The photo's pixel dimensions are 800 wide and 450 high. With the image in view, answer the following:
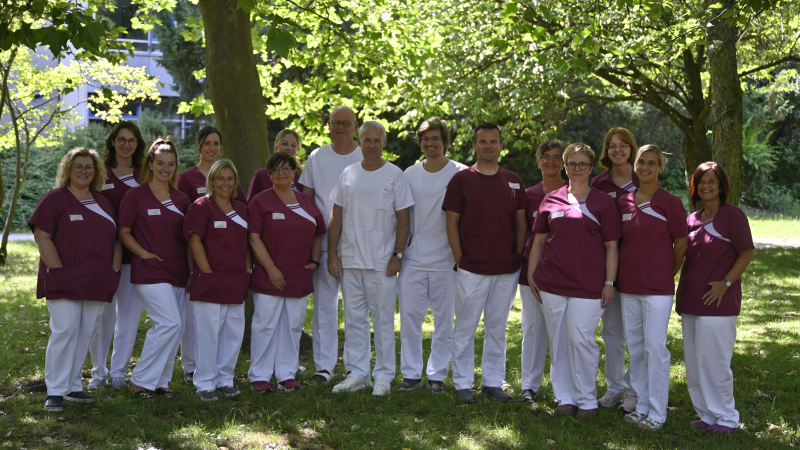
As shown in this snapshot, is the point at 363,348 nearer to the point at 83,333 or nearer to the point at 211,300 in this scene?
the point at 211,300

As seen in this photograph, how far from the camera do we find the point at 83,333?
5.30 metres

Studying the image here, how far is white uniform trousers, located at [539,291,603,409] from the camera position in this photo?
5.08m

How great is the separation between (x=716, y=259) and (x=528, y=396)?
1.92 meters

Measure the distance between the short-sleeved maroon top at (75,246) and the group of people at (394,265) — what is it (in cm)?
1

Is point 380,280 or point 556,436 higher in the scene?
point 380,280

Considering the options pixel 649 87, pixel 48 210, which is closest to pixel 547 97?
pixel 649 87

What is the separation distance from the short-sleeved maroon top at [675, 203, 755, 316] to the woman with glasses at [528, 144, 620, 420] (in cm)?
55

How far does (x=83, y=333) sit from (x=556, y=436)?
12.5 feet

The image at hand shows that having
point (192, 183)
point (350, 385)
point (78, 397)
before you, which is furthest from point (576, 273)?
point (78, 397)

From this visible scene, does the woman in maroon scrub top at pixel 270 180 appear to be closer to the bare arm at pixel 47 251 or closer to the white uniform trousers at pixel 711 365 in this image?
the bare arm at pixel 47 251

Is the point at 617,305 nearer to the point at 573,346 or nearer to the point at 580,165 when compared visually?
the point at 573,346

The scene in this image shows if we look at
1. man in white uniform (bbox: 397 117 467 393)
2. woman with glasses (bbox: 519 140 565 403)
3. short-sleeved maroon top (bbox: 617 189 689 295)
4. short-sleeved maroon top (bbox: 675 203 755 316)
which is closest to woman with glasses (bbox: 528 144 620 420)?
short-sleeved maroon top (bbox: 617 189 689 295)

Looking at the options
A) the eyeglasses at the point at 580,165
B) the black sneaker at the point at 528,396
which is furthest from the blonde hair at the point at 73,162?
the black sneaker at the point at 528,396

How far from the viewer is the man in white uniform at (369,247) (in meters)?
5.74
